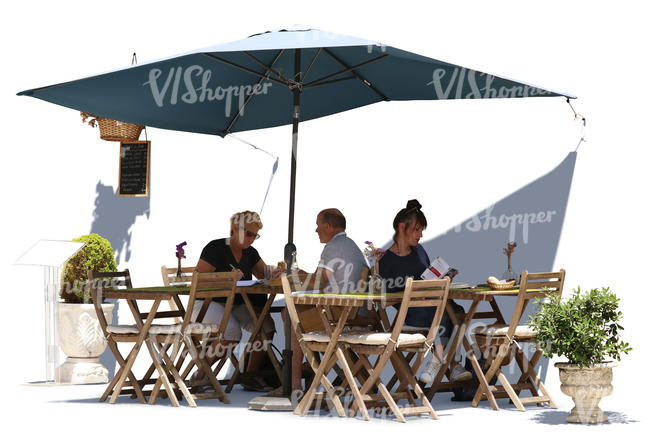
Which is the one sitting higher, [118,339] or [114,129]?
[114,129]

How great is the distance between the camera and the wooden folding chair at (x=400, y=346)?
5.87m

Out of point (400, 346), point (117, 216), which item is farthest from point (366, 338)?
point (117, 216)

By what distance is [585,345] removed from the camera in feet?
19.4

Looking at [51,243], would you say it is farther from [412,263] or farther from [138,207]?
[412,263]

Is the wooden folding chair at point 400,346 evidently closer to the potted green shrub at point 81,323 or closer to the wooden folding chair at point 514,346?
the wooden folding chair at point 514,346

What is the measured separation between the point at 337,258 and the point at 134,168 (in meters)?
3.27

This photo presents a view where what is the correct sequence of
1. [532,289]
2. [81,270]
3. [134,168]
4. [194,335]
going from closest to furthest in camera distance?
[532,289]
[194,335]
[81,270]
[134,168]

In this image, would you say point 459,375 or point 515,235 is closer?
point 459,375

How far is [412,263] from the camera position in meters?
7.11

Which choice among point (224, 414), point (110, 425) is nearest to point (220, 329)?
point (224, 414)

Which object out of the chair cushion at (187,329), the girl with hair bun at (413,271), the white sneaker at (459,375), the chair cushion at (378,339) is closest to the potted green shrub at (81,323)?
the chair cushion at (187,329)

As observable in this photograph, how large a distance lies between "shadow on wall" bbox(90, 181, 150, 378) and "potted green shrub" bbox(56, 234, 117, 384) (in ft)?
2.31

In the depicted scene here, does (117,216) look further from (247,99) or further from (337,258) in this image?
(337,258)

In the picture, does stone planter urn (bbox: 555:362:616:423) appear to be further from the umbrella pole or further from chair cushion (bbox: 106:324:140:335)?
chair cushion (bbox: 106:324:140:335)
